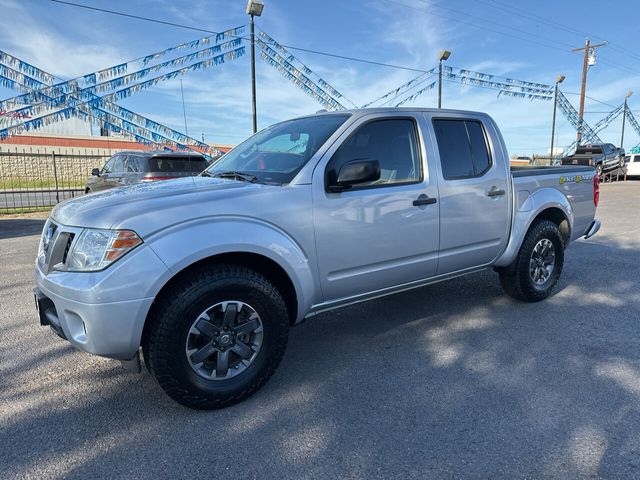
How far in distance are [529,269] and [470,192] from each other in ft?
3.93

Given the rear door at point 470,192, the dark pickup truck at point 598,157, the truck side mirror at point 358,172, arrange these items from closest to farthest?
the truck side mirror at point 358,172, the rear door at point 470,192, the dark pickup truck at point 598,157

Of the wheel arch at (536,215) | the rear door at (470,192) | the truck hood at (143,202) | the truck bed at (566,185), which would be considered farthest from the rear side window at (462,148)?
the truck hood at (143,202)

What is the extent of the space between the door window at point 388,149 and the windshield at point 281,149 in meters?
0.19

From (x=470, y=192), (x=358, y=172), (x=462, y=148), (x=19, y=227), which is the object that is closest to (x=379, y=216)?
(x=358, y=172)

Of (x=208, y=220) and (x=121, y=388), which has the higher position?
(x=208, y=220)

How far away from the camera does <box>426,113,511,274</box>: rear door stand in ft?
12.1

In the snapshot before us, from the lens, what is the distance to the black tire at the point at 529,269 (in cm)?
431

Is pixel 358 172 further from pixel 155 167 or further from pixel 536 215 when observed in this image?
pixel 155 167

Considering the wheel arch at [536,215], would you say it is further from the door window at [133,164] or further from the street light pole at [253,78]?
the street light pole at [253,78]

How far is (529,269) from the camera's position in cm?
437

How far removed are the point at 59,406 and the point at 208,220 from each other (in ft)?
4.84

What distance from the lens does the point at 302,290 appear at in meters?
2.93

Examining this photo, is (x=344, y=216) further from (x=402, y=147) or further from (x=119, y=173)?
(x=119, y=173)

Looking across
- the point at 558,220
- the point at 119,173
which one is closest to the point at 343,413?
the point at 558,220
